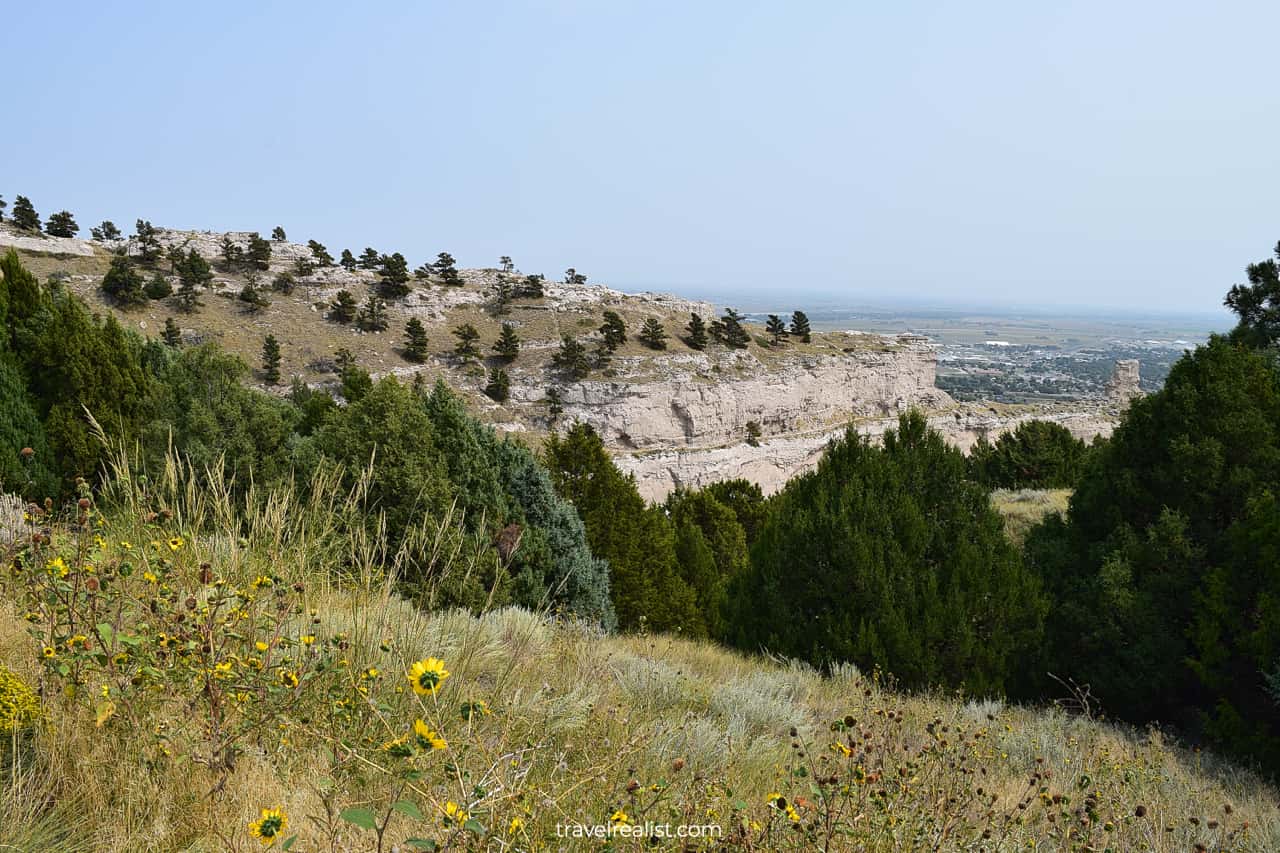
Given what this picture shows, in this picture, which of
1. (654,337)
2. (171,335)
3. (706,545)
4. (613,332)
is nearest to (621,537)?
(706,545)

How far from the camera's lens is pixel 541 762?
105 inches

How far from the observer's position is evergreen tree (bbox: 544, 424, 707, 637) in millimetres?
12086

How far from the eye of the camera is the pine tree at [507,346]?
38.4 metres

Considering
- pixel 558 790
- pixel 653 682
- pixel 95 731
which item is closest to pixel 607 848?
pixel 558 790

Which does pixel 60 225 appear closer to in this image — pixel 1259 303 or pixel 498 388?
pixel 498 388

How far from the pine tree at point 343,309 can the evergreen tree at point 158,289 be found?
7559mm

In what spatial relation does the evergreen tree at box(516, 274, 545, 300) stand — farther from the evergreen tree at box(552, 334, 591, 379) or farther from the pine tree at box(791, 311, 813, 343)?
the pine tree at box(791, 311, 813, 343)

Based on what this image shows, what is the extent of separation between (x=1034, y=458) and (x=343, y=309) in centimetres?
3462

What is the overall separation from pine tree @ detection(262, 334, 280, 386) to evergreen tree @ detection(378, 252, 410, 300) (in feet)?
36.3

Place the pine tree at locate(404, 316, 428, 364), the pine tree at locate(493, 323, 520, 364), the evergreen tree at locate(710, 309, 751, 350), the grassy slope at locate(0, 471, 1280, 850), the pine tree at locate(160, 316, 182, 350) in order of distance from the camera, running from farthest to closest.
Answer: the evergreen tree at locate(710, 309, 751, 350)
the pine tree at locate(493, 323, 520, 364)
the pine tree at locate(404, 316, 428, 364)
the pine tree at locate(160, 316, 182, 350)
the grassy slope at locate(0, 471, 1280, 850)

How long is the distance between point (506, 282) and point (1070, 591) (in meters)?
44.2

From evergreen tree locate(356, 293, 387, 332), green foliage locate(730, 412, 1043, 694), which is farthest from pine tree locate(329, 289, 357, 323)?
green foliage locate(730, 412, 1043, 694)

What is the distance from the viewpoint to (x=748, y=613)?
8.40m

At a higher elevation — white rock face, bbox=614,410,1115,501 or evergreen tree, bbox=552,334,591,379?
evergreen tree, bbox=552,334,591,379
